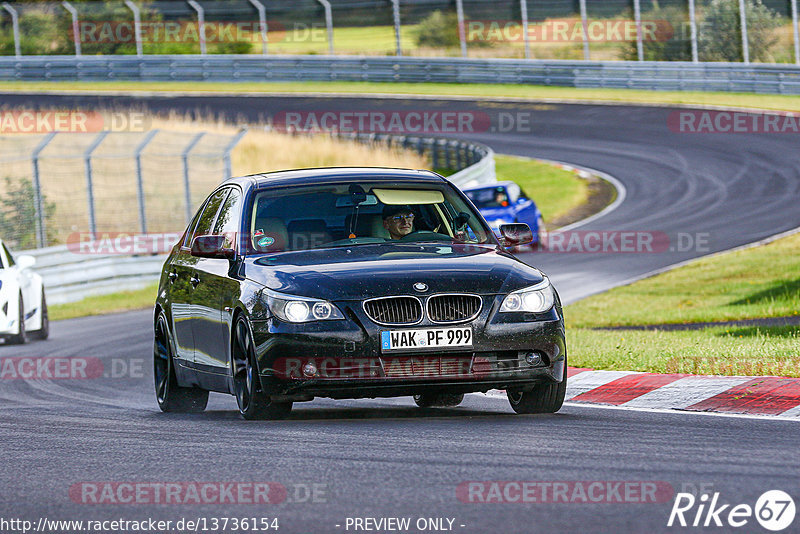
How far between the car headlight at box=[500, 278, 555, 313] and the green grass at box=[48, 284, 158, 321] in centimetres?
1485

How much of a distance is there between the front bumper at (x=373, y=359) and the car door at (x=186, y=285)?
1.72m

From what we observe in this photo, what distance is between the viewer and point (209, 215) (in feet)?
34.6

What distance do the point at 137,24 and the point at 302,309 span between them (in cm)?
4287

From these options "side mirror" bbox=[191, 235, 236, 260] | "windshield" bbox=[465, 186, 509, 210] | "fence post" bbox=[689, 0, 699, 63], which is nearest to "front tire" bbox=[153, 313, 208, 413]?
"side mirror" bbox=[191, 235, 236, 260]

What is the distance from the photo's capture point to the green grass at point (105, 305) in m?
22.7


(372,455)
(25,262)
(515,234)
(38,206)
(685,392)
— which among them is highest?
(515,234)

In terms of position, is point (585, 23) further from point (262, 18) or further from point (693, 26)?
point (262, 18)

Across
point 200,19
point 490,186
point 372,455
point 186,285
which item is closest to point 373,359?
point 372,455

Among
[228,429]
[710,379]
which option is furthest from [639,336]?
[228,429]

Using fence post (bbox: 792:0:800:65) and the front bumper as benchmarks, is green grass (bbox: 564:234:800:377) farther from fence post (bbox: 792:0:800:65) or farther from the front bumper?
fence post (bbox: 792:0:800:65)

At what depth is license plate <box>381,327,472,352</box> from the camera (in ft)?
26.7

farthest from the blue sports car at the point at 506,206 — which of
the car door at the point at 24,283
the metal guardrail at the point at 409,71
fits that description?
the metal guardrail at the point at 409,71

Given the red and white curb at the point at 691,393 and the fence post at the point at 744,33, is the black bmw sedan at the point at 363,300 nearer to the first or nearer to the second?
the red and white curb at the point at 691,393

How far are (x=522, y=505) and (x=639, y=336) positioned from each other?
8.59m
